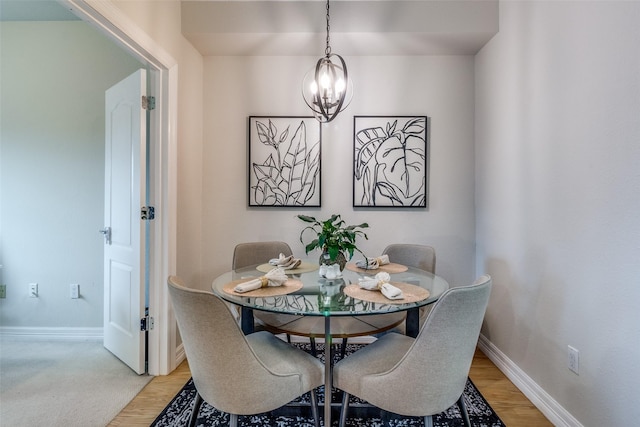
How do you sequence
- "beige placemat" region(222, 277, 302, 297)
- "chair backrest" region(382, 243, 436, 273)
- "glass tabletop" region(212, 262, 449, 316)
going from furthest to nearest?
"chair backrest" region(382, 243, 436, 273), "beige placemat" region(222, 277, 302, 297), "glass tabletop" region(212, 262, 449, 316)

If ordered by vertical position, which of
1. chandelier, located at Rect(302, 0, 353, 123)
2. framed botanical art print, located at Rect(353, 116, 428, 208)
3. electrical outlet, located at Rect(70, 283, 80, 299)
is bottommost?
electrical outlet, located at Rect(70, 283, 80, 299)

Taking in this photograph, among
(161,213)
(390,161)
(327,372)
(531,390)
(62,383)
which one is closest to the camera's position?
Answer: (327,372)

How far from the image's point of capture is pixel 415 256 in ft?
7.09

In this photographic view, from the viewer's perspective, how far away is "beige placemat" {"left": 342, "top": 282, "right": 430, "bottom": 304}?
1.26 metres

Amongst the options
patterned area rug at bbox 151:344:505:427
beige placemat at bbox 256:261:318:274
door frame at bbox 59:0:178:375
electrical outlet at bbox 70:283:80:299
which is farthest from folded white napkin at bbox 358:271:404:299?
electrical outlet at bbox 70:283:80:299

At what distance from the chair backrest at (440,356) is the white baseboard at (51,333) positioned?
263 cm

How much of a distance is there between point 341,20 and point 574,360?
259 cm

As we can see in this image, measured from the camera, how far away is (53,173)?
2.54 metres

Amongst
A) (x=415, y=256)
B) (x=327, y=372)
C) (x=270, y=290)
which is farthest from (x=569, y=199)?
(x=270, y=290)

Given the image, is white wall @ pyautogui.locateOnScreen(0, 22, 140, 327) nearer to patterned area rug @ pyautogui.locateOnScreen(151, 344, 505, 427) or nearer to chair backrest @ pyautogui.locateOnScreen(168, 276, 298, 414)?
patterned area rug @ pyautogui.locateOnScreen(151, 344, 505, 427)

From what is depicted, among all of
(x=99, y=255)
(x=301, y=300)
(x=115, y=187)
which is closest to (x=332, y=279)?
(x=301, y=300)

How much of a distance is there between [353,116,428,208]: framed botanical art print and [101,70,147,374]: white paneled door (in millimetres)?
1628

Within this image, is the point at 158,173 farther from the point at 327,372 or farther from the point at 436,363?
the point at 436,363

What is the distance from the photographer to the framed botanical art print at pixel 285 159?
8.31ft
